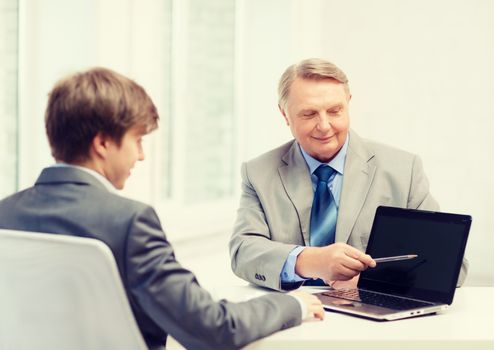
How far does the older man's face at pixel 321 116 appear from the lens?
8.30 ft

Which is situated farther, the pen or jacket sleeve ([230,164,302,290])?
jacket sleeve ([230,164,302,290])

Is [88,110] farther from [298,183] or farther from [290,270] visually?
[298,183]

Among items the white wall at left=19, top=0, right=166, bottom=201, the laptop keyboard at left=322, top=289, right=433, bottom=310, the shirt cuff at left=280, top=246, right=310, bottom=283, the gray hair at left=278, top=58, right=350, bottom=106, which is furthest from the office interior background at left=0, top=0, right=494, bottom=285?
the laptop keyboard at left=322, top=289, right=433, bottom=310

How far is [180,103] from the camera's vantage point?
404cm

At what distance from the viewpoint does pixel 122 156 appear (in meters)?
1.64

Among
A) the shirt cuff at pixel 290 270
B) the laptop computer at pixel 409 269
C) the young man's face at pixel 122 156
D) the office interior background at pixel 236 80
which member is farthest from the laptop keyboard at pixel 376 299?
the office interior background at pixel 236 80

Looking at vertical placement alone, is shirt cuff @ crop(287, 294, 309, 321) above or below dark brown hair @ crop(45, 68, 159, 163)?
below

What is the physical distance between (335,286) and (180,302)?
33.0 inches

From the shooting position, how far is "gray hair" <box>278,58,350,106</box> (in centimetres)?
258

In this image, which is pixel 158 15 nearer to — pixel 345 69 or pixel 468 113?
pixel 345 69

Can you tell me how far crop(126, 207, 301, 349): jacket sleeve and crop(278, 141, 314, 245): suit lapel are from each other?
93 cm

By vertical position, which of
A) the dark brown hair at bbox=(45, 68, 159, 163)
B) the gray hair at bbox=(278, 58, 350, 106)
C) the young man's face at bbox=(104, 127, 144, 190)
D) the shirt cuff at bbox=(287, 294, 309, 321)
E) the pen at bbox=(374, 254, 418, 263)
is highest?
the gray hair at bbox=(278, 58, 350, 106)

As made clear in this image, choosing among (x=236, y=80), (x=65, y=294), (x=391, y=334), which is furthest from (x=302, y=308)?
(x=236, y=80)

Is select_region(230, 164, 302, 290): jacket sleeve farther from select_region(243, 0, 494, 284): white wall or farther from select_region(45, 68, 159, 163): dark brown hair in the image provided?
select_region(243, 0, 494, 284): white wall
